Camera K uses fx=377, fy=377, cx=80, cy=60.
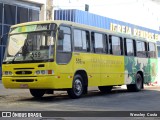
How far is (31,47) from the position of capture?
14617 millimetres

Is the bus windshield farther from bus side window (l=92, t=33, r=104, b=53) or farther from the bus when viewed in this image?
bus side window (l=92, t=33, r=104, b=53)

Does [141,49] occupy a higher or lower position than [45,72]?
higher

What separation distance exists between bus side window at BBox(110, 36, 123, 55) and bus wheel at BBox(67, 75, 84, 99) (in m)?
3.73

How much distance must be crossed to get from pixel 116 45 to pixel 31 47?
20.2 ft

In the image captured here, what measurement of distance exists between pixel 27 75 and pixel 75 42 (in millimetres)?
2535

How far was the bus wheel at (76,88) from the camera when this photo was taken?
606 inches

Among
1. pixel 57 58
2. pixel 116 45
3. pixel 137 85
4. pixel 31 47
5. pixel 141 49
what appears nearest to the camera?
pixel 57 58

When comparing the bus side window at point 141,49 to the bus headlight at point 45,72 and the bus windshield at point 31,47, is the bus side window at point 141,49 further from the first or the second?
the bus headlight at point 45,72

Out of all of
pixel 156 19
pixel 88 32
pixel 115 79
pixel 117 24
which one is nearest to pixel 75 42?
pixel 88 32

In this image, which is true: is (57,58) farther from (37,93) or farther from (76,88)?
(37,93)

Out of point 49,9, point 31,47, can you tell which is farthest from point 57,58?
point 49,9

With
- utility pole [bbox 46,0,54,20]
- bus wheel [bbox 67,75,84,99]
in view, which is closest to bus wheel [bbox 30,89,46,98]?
bus wheel [bbox 67,75,84,99]

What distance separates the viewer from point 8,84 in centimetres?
1493

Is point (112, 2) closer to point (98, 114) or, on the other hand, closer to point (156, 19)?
point (156, 19)
